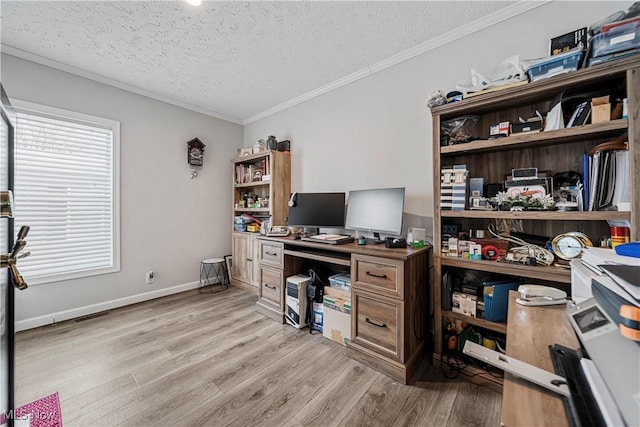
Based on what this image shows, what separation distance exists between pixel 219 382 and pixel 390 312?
1241mm

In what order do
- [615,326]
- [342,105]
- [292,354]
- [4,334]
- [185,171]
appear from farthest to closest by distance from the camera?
1. [185,171]
2. [342,105]
3. [292,354]
4. [4,334]
5. [615,326]

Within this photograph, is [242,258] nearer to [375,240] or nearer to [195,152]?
A: [195,152]

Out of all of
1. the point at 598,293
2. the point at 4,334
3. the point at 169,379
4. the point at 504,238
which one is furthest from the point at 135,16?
the point at 504,238

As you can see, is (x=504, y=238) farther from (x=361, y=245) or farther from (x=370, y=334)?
(x=370, y=334)

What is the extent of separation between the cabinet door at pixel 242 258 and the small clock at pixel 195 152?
1.16 meters

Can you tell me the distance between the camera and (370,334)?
6.02 feet

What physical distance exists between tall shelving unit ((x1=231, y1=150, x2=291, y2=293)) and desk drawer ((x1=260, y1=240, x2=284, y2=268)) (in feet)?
1.12

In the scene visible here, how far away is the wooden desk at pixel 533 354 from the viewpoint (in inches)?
21.7

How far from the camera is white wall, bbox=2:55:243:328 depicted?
241cm

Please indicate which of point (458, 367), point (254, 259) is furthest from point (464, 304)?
point (254, 259)

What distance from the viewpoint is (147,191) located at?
3.06 metres

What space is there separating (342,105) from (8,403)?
10.2 feet

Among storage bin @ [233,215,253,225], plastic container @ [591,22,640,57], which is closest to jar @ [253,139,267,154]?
storage bin @ [233,215,253,225]

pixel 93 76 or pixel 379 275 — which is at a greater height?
pixel 93 76
